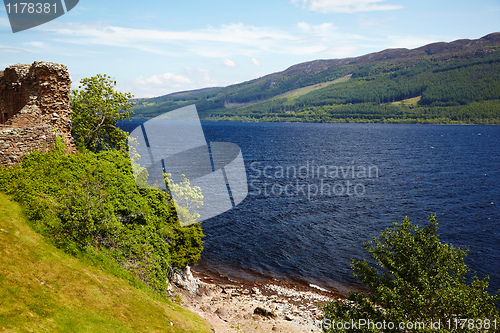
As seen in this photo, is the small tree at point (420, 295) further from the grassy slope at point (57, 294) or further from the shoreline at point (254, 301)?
the grassy slope at point (57, 294)

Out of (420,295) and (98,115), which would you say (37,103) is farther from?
(420,295)

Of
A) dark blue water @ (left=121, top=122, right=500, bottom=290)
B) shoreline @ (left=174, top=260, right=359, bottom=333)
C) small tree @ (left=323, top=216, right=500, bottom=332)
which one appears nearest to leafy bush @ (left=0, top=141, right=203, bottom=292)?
shoreline @ (left=174, top=260, right=359, bottom=333)

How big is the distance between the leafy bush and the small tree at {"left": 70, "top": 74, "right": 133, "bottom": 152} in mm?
4042

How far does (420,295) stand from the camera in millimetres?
17047

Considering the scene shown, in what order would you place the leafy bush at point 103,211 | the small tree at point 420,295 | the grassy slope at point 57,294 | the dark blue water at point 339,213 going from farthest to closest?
the dark blue water at point 339,213, the leafy bush at point 103,211, the small tree at point 420,295, the grassy slope at point 57,294

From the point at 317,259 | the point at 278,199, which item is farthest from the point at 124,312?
the point at 278,199

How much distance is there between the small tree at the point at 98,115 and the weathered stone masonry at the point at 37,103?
4.05 metres

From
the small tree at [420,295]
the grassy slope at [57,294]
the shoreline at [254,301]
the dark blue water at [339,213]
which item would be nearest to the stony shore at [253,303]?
the shoreline at [254,301]

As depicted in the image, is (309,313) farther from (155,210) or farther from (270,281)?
(155,210)

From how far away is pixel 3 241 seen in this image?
15.5 metres

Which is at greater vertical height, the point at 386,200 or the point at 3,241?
the point at 3,241

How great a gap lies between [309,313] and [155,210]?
58.0ft

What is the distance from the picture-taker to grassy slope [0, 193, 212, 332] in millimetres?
13227

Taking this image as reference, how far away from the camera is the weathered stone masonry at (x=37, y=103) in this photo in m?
22.5
